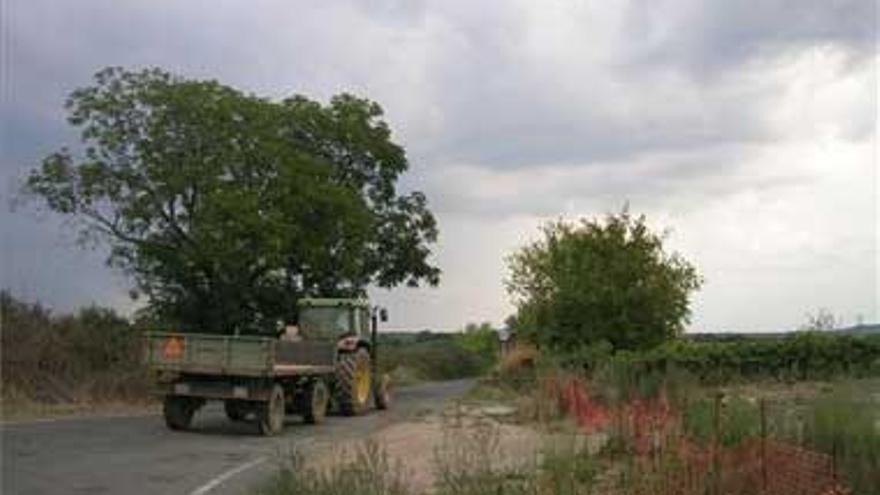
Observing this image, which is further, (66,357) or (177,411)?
(66,357)

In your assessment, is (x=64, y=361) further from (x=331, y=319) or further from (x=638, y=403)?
(x=638, y=403)

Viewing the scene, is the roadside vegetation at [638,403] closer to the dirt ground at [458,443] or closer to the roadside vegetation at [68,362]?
the dirt ground at [458,443]

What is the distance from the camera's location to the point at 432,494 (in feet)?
48.3

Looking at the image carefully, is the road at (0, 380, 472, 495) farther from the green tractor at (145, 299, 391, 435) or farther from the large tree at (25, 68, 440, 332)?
the large tree at (25, 68, 440, 332)

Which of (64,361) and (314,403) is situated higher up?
(64,361)

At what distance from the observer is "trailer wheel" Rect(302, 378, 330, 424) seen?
32.0 meters

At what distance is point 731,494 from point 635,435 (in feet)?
14.6

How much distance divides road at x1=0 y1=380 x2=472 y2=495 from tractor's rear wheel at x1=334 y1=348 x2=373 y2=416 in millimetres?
1863

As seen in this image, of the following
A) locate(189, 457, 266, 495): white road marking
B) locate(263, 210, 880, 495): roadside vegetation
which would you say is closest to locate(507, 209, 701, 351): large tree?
locate(263, 210, 880, 495): roadside vegetation

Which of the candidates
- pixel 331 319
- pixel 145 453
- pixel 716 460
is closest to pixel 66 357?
pixel 331 319

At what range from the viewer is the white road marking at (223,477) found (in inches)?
Answer: 687

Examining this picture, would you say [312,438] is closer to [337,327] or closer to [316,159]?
[337,327]

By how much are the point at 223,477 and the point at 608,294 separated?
3083cm

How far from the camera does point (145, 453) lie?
2283cm
